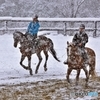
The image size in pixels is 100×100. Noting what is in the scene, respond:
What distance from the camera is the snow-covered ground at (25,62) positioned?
13673 mm

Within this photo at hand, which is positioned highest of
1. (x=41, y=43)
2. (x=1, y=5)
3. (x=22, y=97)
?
(x=1, y=5)

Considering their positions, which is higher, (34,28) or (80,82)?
(34,28)

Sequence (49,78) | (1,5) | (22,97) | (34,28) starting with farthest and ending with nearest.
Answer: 1. (1,5)
2. (34,28)
3. (49,78)
4. (22,97)

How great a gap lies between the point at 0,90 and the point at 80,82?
9.66 ft

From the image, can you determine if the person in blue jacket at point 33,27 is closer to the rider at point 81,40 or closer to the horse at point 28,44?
the horse at point 28,44

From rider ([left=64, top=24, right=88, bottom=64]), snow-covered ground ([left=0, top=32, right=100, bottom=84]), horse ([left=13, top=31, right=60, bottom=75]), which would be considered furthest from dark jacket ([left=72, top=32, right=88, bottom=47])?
horse ([left=13, top=31, right=60, bottom=75])

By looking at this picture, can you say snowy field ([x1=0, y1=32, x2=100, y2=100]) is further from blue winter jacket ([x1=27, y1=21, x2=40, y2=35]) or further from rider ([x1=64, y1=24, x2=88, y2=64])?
rider ([x1=64, y1=24, x2=88, y2=64])

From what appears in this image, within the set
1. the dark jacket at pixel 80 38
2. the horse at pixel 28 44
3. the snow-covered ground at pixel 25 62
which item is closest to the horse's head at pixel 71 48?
the dark jacket at pixel 80 38

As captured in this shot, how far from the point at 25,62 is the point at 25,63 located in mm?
193

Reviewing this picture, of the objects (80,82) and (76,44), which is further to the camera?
(80,82)

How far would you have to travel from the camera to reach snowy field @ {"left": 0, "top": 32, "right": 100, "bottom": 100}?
44.1ft

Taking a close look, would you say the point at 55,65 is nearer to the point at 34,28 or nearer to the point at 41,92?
the point at 34,28

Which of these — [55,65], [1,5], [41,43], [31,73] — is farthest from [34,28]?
[1,5]

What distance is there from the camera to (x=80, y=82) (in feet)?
40.4
